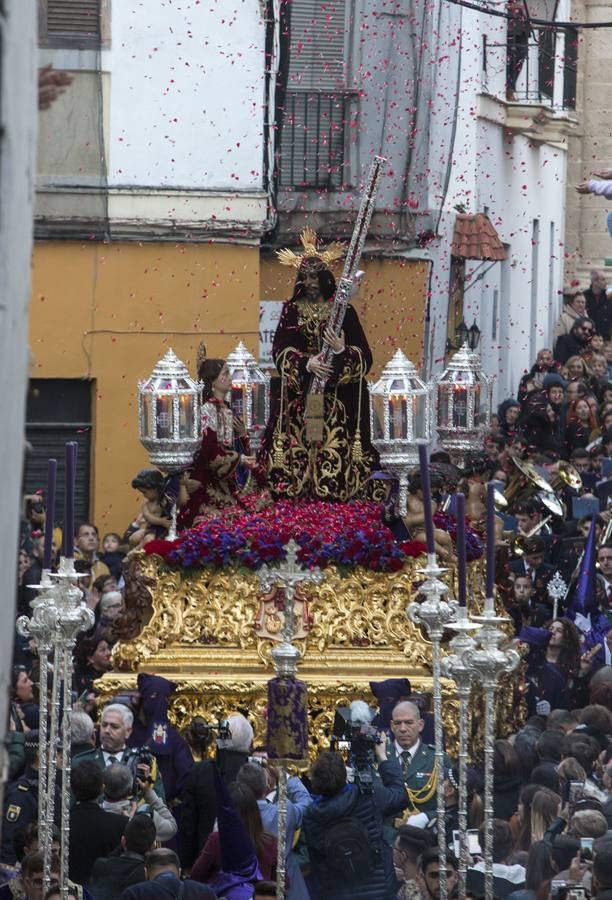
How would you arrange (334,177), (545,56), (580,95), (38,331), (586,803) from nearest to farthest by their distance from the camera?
(586,803) < (38,331) < (334,177) < (545,56) < (580,95)

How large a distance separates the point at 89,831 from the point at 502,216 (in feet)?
53.8

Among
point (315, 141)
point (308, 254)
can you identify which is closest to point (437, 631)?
point (308, 254)

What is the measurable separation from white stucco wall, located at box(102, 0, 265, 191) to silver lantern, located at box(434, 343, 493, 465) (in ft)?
17.3

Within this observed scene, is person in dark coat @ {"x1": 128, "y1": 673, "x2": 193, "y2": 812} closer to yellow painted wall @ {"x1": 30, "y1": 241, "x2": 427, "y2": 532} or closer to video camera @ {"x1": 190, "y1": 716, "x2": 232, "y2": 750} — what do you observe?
video camera @ {"x1": 190, "y1": 716, "x2": 232, "y2": 750}

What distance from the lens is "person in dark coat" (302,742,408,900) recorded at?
811 centimetres

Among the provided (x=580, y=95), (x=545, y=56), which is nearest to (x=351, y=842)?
(x=545, y=56)

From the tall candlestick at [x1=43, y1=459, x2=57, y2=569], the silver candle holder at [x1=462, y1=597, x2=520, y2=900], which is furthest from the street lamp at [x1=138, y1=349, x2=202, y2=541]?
Result: the silver candle holder at [x1=462, y1=597, x2=520, y2=900]

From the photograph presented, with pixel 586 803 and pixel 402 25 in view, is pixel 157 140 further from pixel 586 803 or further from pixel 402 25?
pixel 586 803

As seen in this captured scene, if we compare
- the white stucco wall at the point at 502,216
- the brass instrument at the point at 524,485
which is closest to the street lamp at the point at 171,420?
the brass instrument at the point at 524,485

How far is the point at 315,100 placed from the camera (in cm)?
1923

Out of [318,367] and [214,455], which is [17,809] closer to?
[214,455]

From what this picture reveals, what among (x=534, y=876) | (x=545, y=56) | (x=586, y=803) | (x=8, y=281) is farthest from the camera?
(x=545, y=56)

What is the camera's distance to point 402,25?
776 inches

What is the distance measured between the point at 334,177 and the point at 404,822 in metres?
10.8
